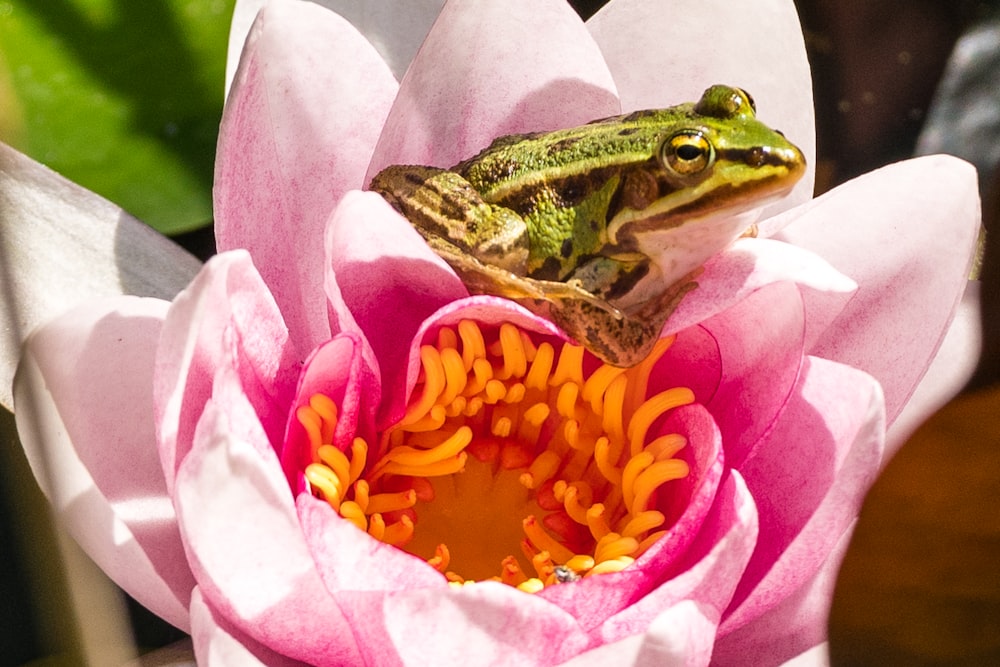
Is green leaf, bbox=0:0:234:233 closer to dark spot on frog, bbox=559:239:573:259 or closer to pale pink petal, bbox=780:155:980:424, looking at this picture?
dark spot on frog, bbox=559:239:573:259

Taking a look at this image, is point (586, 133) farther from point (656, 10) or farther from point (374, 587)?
point (374, 587)

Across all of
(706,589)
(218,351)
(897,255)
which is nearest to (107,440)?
(218,351)

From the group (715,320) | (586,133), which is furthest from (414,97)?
(715,320)

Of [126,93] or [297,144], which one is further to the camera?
[126,93]

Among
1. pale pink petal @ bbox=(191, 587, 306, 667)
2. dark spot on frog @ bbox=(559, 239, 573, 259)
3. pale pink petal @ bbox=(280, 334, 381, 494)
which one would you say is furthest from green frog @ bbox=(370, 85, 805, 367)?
pale pink petal @ bbox=(191, 587, 306, 667)

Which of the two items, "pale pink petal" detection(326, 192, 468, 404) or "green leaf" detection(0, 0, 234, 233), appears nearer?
"pale pink petal" detection(326, 192, 468, 404)

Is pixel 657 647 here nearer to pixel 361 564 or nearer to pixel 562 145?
pixel 361 564

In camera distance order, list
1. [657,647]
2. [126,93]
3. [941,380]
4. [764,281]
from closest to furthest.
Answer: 1. [657,647]
2. [764,281]
3. [941,380]
4. [126,93]
